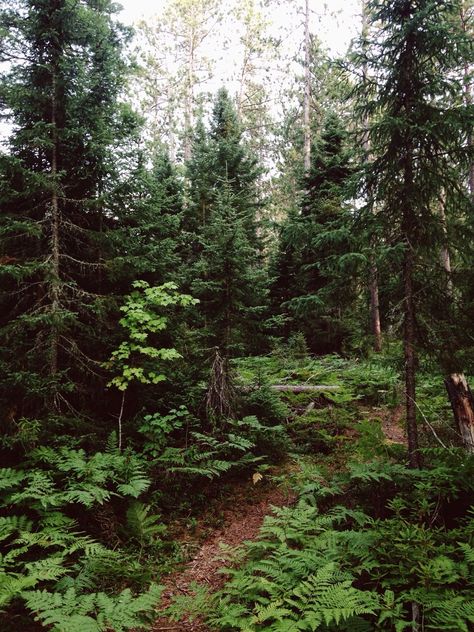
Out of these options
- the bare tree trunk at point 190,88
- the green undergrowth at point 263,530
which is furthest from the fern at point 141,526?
the bare tree trunk at point 190,88

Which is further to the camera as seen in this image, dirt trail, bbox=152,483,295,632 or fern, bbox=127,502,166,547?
fern, bbox=127,502,166,547

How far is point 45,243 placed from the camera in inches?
286

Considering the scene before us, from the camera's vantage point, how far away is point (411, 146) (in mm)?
6289

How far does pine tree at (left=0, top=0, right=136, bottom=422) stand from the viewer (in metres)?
6.55

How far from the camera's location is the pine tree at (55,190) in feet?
21.5

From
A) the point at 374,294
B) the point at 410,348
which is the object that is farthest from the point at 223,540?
the point at 374,294

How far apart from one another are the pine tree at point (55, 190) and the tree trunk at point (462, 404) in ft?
21.5

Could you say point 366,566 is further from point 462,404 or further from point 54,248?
point 54,248

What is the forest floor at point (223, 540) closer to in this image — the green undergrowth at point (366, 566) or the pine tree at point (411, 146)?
the green undergrowth at point (366, 566)

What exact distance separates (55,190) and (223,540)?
248 inches

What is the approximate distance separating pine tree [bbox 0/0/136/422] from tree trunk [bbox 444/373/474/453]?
21.5 feet


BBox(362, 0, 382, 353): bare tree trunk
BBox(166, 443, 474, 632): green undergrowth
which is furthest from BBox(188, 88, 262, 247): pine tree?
BBox(166, 443, 474, 632): green undergrowth

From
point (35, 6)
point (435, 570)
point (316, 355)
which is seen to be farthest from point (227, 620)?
point (316, 355)

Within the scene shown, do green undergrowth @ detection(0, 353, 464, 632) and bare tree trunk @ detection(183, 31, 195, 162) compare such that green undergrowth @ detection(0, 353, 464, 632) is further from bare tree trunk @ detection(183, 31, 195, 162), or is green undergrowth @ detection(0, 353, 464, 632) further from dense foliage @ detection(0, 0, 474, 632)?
bare tree trunk @ detection(183, 31, 195, 162)
